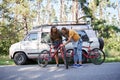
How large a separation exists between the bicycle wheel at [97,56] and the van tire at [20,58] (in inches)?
137

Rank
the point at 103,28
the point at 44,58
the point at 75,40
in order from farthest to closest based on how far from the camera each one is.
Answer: the point at 103,28
the point at 44,58
the point at 75,40

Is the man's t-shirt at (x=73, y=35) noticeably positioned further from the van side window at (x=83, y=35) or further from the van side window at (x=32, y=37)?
the van side window at (x=32, y=37)

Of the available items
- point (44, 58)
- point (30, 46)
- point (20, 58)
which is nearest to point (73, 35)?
point (44, 58)

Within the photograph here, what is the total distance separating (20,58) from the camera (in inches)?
658

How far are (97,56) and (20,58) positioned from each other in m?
3.98

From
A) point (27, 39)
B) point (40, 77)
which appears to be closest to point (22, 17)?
point (27, 39)

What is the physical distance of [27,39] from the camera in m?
17.1

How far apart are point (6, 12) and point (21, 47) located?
18599 mm

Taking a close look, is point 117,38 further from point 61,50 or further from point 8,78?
point 8,78

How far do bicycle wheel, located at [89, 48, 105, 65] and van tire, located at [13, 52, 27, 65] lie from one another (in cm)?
349

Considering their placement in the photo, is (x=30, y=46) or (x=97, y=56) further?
(x=30, y=46)

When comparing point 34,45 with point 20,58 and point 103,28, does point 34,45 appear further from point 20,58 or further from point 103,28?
point 103,28

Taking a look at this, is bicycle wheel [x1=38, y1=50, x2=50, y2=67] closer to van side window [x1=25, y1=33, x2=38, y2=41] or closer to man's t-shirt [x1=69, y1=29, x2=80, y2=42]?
man's t-shirt [x1=69, y1=29, x2=80, y2=42]

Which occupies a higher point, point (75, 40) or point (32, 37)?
point (32, 37)
